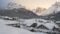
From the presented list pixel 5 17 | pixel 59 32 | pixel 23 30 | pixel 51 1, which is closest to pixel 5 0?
pixel 5 17

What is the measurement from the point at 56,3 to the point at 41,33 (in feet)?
1.15

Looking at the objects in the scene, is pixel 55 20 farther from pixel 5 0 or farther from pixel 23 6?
pixel 5 0

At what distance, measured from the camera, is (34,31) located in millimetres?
1248

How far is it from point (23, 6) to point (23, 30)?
25 centimetres

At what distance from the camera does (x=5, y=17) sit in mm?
1293

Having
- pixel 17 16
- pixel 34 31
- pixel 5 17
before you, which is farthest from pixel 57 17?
pixel 5 17

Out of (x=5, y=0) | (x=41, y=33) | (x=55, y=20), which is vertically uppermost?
(x=5, y=0)

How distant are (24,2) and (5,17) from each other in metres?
0.25

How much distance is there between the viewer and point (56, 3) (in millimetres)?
1308

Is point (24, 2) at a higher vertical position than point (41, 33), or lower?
higher

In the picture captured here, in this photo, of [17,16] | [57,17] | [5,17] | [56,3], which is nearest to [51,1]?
[56,3]

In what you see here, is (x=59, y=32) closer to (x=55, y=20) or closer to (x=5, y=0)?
(x=55, y=20)

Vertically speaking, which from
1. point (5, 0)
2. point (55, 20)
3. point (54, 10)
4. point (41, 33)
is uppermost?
Result: point (5, 0)

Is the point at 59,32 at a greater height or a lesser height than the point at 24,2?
lesser
